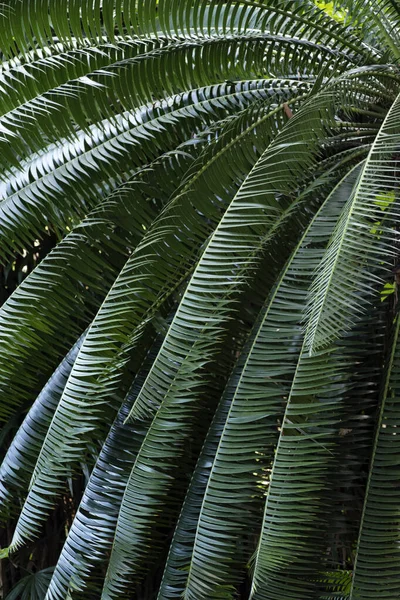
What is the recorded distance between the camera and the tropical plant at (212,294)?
1.64 metres

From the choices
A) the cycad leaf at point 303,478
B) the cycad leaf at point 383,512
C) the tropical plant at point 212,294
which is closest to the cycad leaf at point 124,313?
the tropical plant at point 212,294

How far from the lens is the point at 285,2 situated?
7.04ft

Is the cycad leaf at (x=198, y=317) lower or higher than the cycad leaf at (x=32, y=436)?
higher

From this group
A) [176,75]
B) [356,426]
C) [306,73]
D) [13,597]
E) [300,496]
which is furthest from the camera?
[13,597]

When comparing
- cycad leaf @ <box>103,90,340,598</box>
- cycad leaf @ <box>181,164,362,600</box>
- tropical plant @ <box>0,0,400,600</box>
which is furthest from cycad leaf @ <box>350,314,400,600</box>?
cycad leaf @ <box>103,90,340,598</box>

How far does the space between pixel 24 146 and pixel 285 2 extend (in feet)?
2.70

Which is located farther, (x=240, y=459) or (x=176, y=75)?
(x=176, y=75)

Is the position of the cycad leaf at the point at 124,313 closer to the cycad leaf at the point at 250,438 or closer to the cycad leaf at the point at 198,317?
the cycad leaf at the point at 198,317

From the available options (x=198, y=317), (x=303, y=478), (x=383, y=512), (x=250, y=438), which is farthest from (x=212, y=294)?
(x=383, y=512)

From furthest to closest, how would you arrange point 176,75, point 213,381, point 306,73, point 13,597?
point 13,597 < point 306,73 < point 176,75 < point 213,381

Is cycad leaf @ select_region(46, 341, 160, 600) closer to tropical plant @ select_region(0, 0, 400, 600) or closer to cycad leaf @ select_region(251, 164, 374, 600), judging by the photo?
tropical plant @ select_region(0, 0, 400, 600)

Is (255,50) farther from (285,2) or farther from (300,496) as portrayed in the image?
(300,496)

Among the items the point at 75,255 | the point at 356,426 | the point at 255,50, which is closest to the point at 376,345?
the point at 356,426

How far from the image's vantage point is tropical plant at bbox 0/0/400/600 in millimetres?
1642
